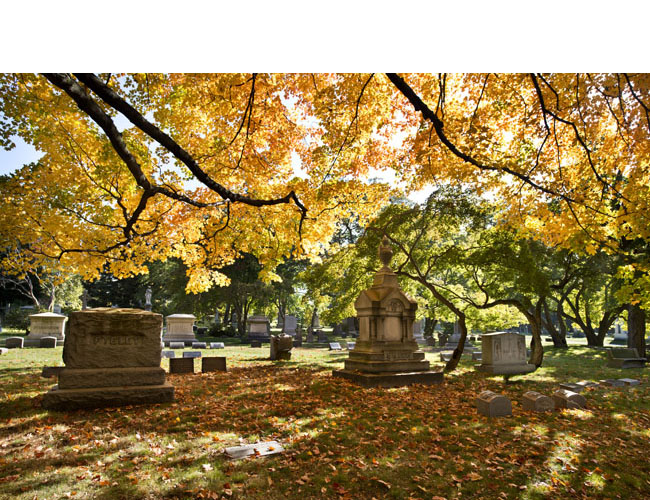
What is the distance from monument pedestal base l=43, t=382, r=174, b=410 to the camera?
6.47m

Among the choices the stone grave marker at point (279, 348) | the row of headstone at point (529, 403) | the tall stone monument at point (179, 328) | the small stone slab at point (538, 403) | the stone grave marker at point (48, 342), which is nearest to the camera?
the row of headstone at point (529, 403)

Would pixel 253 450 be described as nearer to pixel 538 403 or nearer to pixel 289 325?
pixel 538 403

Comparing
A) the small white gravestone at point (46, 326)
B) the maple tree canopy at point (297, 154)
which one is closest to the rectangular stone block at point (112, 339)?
the maple tree canopy at point (297, 154)

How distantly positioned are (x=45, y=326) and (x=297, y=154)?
19.2m

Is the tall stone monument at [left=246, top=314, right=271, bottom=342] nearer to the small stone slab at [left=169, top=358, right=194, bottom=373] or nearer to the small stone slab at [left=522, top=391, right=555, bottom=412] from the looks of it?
the small stone slab at [left=169, top=358, right=194, bottom=373]

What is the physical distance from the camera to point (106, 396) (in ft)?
22.3

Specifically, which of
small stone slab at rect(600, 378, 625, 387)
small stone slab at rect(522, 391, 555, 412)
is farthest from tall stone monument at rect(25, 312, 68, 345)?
small stone slab at rect(600, 378, 625, 387)

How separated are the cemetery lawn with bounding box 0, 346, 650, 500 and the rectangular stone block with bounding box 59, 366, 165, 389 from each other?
0.58 meters

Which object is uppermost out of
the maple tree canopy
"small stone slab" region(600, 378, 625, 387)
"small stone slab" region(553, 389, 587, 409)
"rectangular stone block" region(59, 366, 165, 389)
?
the maple tree canopy

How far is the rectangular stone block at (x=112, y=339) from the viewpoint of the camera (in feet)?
23.3

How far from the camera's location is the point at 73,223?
12391 mm

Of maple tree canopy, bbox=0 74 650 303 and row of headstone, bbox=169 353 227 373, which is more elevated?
maple tree canopy, bbox=0 74 650 303

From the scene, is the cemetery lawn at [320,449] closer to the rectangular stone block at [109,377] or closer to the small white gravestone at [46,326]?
the rectangular stone block at [109,377]

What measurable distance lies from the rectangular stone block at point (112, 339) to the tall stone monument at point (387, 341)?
5.39m
